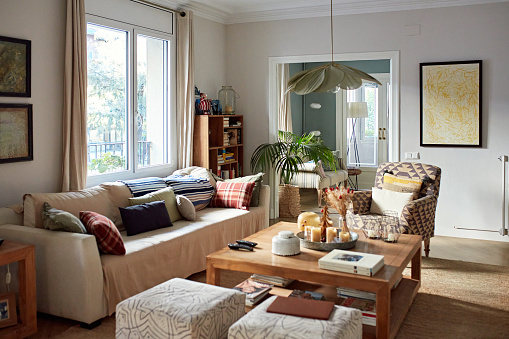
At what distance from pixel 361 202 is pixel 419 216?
629 mm

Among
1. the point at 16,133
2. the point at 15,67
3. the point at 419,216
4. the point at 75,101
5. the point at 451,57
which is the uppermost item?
the point at 451,57

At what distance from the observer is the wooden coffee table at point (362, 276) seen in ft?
10.1

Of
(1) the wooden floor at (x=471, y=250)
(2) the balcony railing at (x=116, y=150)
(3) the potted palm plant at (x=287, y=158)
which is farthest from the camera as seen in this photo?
(3) the potted palm plant at (x=287, y=158)

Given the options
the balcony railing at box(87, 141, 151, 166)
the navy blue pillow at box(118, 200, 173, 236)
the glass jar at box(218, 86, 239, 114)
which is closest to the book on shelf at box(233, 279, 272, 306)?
the navy blue pillow at box(118, 200, 173, 236)

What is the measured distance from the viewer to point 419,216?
4836 mm

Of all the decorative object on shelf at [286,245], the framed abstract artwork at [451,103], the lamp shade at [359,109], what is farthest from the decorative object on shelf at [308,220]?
the lamp shade at [359,109]

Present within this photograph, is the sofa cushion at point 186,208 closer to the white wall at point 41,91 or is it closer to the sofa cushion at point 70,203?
the sofa cushion at point 70,203

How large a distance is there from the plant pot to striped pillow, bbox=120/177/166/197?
247 centimetres

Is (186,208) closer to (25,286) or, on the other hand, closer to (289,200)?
(25,286)

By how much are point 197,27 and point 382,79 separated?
14.2ft

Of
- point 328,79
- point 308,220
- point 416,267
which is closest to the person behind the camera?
point 328,79

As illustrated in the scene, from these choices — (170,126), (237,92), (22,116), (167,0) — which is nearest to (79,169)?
(22,116)

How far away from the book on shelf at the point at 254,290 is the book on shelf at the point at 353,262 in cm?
48

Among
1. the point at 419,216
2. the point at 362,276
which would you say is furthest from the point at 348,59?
the point at 362,276
